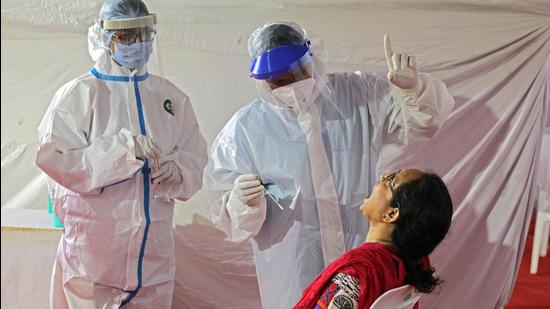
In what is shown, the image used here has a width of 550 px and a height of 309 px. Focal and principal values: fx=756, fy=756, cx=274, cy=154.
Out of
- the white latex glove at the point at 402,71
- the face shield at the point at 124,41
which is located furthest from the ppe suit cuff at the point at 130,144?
the white latex glove at the point at 402,71

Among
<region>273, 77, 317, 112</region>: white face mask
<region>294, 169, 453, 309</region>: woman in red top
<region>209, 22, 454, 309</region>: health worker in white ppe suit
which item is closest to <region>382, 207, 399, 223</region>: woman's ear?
<region>294, 169, 453, 309</region>: woman in red top

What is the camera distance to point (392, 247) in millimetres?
1688

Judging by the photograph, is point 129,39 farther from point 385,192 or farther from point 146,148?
point 385,192

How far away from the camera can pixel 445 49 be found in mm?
2773

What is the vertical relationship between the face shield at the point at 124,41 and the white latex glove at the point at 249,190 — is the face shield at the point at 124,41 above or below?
above

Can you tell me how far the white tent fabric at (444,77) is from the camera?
9.02ft

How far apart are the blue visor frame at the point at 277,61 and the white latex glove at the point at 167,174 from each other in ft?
1.52

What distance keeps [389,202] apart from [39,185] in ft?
6.50

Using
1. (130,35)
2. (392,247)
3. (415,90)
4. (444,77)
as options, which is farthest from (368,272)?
(444,77)

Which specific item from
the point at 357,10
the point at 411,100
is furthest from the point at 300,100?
the point at 357,10

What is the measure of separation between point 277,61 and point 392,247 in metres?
0.62

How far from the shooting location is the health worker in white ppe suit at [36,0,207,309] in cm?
220

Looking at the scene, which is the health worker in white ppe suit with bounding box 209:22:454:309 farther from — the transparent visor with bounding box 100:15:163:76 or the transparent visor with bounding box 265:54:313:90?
the transparent visor with bounding box 100:15:163:76

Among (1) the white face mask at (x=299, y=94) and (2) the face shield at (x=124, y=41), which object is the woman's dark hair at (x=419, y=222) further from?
(2) the face shield at (x=124, y=41)
